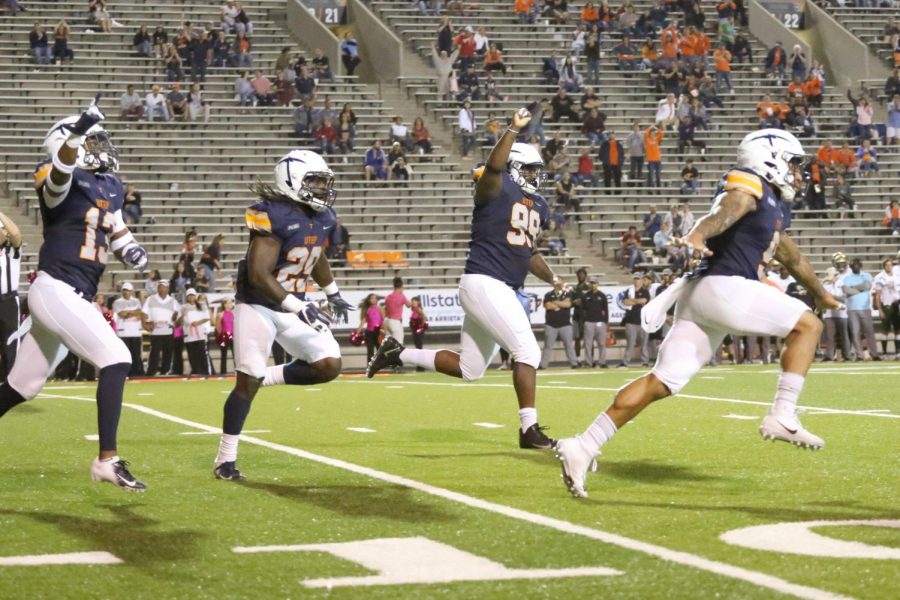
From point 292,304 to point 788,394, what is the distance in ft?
8.30

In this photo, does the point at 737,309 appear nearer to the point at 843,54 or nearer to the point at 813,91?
the point at 813,91

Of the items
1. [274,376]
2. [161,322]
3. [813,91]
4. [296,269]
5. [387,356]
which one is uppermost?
[813,91]

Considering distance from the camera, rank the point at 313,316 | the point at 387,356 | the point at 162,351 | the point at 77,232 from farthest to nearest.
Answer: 1. the point at 162,351
2. the point at 387,356
3. the point at 313,316
4. the point at 77,232

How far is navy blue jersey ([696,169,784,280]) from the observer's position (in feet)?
23.0

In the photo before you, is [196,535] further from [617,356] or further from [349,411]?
[617,356]

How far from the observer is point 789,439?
22.0 ft

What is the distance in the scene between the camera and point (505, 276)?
8922 mm

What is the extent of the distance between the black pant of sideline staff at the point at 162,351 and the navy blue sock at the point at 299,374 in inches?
516

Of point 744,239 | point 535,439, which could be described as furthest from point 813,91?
point 744,239

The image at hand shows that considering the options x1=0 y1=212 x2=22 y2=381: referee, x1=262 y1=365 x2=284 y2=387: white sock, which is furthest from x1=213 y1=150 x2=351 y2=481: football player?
x1=0 y1=212 x2=22 y2=381: referee

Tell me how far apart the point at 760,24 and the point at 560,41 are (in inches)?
220

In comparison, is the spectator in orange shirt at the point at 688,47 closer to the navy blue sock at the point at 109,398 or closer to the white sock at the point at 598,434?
the white sock at the point at 598,434

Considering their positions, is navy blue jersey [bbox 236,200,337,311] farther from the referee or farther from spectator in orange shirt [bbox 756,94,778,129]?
spectator in orange shirt [bbox 756,94,778,129]

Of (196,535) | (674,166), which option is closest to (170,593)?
(196,535)
